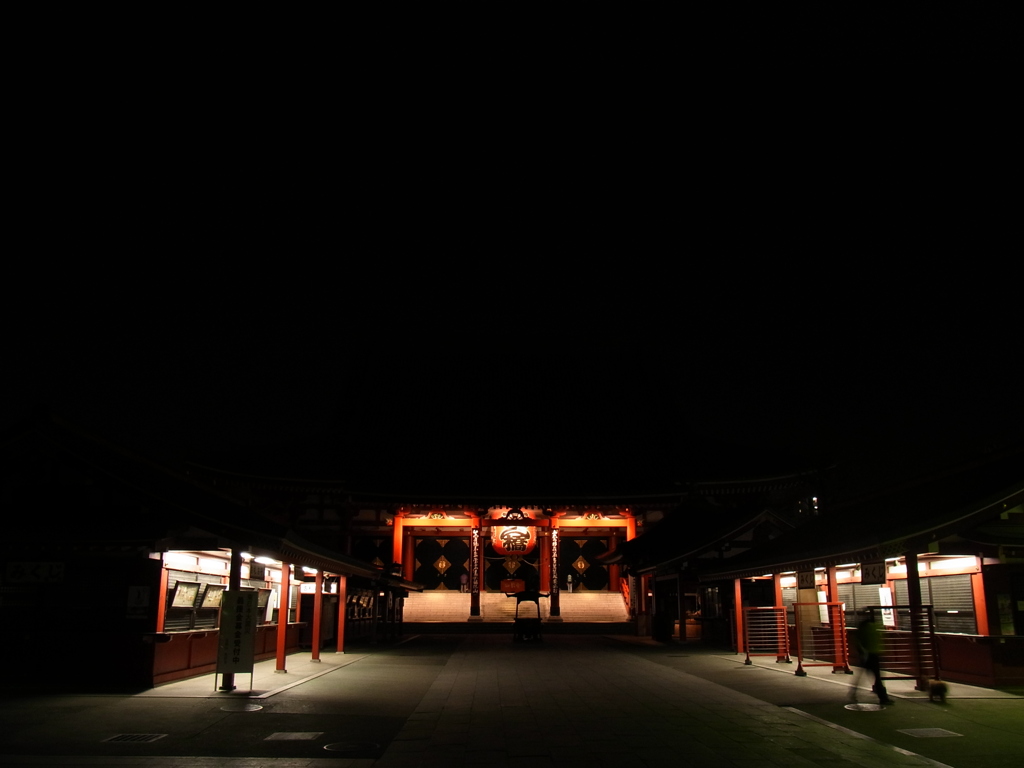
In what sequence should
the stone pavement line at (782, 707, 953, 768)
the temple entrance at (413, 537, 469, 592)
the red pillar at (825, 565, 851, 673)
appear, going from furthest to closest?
the temple entrance at (413, 537, 469, 592), the red pillar at (825, 565, 851, 673), the stone pavement line at (782, 707, 953, 768)

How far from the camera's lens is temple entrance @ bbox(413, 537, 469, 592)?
40.9 m

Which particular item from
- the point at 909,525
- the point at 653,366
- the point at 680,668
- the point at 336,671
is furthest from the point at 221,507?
the point at 653,366

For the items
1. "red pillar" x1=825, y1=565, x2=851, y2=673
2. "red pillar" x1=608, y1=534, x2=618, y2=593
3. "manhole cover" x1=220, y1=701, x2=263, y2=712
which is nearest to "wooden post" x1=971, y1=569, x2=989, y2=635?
"red pillar" x1=825, y1=565, x2=851, y2=673

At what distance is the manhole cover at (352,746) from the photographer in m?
9.32

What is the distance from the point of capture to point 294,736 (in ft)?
32.9

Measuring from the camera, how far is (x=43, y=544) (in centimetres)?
1425

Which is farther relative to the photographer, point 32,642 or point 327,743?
point 32,642

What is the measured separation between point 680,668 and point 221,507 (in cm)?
1089

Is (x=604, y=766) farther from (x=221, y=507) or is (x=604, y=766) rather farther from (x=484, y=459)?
(x=484, y=459)

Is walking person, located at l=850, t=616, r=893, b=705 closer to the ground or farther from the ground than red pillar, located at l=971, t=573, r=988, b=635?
closer to the ground

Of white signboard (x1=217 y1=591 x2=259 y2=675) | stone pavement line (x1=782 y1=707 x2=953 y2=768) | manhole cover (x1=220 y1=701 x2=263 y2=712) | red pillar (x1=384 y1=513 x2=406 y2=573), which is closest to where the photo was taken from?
stone pavement line (x1=782 y1=707 x2=953 y2=768)

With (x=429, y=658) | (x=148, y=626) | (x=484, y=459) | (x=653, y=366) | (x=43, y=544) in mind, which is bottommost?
(x=429, y=658)

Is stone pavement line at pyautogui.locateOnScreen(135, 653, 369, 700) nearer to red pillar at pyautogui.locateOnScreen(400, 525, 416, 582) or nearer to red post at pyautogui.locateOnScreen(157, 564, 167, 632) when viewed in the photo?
red post at pyautogui.locateOnScreen(157, 564, 167, 632)

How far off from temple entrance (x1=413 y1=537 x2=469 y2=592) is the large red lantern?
149 inches
